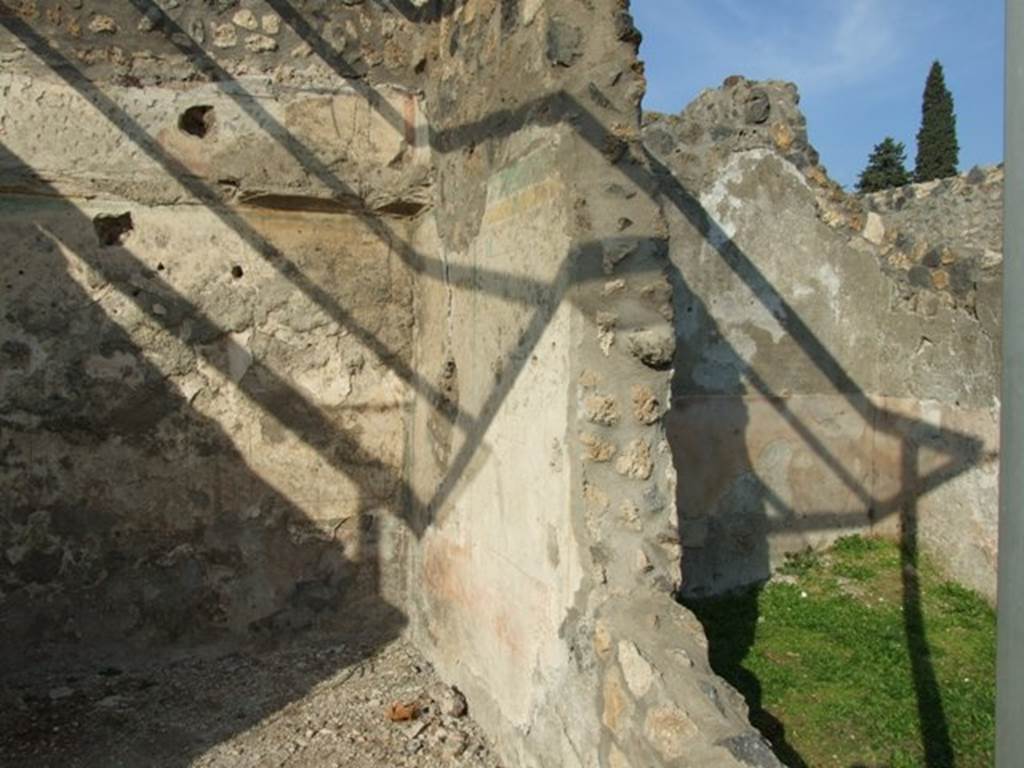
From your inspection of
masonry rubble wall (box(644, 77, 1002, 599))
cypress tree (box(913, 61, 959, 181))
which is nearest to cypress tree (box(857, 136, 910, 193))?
cypress tree (box(913, 61, 959, 181))

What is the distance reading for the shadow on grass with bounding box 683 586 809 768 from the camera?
3.23m

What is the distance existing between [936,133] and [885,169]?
2621mm

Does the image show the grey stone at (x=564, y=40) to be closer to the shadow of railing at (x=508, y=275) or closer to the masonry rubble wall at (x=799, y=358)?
the shadow of railing at (x=508, y=275)

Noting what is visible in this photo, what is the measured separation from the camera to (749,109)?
4961 millimetres

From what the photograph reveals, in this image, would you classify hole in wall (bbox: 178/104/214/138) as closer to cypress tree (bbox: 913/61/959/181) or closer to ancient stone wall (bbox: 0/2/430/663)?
ancient stone wall (bbox: 0/2/430/663)

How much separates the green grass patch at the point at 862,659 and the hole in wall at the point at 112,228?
3.02 m

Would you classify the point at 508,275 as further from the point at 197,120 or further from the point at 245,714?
the point at 245,714

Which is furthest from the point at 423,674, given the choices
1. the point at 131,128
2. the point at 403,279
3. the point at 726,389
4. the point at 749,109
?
the point at 749,109

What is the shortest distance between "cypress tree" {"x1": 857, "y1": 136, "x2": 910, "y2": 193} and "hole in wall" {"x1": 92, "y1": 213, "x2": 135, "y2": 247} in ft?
80.4

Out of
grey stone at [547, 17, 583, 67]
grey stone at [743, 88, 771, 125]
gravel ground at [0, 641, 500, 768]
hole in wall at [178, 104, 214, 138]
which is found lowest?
gravel ground at [0, 641, 500, 768]

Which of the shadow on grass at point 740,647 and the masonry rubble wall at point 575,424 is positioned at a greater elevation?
the masonry rubble wall at point 575,424

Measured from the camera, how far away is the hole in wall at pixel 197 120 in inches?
152

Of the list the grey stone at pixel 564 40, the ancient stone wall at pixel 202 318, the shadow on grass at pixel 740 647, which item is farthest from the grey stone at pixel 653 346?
the ancient stone wall at pixel 202 318

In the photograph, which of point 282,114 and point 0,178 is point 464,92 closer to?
point 282,114
